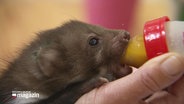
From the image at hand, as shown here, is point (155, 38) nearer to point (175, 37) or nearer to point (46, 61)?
point (175, 37)

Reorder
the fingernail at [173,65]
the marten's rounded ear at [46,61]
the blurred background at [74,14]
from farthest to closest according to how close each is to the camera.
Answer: the blurred background at [74,14] → the marten's rounded ear at [46,61] → the fingernail at [173,65]

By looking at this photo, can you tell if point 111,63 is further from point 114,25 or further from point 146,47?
point 114,25

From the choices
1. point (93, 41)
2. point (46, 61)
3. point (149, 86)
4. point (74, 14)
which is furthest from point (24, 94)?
point (74, 14)

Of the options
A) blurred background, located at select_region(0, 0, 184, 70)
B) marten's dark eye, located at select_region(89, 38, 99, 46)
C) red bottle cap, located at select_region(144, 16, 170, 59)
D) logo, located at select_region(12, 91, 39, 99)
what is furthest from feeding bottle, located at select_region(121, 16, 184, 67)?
blurred background, located at select_region(0, 0, 184, 70)

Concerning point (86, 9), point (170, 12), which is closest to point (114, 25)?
point (86, 9)

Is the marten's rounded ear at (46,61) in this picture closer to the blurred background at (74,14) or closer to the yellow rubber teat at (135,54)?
the yellow rubber teat at (135,54)

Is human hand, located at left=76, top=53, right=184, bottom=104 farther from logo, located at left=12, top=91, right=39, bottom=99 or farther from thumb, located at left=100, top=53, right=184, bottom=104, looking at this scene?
logo, located at left=12, top=91, right=39, bottom=99

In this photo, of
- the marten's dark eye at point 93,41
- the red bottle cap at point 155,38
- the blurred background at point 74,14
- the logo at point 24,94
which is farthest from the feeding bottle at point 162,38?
the blurred background at point 74,14
